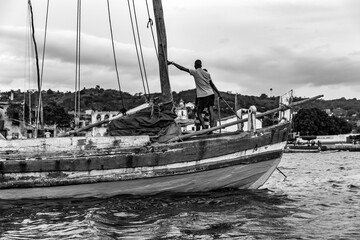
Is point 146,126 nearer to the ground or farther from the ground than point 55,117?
nearer to the ground

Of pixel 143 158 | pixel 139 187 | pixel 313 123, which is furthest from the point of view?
pixel 313 123

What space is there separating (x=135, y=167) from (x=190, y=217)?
234 centimetres

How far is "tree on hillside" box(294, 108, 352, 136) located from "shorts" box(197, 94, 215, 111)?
94478mm

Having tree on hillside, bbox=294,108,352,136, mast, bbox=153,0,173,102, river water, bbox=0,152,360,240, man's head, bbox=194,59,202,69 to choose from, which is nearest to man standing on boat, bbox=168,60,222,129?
man's head, bbox=194,59,202,69

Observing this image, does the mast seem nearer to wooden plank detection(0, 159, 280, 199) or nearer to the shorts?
the shorts

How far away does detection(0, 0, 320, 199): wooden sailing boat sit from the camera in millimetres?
9883

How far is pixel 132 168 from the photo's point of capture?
9891mm

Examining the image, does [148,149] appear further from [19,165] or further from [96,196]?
[19,165]

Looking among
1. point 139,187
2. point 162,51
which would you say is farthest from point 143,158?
point 162,51

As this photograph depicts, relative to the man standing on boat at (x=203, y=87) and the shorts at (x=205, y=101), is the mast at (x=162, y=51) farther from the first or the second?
the shorts at (x=205, y=101)

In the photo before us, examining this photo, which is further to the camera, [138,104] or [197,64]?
[138,104]

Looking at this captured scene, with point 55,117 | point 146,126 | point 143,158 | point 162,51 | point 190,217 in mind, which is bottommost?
point 190,217

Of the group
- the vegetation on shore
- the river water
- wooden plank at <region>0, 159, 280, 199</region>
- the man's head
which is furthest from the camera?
the vegetation on shore

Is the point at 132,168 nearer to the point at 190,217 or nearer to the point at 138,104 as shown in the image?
the point at 190,217
